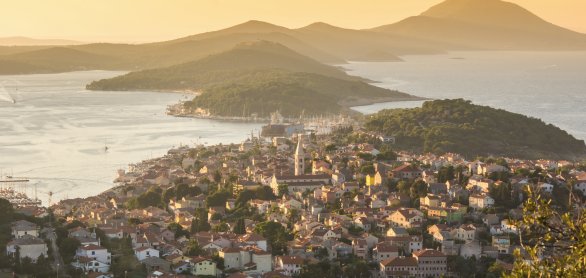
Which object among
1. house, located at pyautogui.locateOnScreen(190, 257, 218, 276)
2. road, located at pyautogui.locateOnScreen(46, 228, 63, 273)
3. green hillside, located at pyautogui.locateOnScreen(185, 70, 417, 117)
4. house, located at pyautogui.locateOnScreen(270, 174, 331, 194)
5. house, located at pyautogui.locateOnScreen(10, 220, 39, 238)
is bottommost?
house, located at pyautogui.locateOnScreen(190, 257, 218, 276)

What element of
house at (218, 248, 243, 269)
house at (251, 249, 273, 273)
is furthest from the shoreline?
house at (251, 249, 273, 273)

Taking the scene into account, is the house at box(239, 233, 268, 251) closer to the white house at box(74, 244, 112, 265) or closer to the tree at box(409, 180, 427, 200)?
the white house at box(74, 244, 112, 265)

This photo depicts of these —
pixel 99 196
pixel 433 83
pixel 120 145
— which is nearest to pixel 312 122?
pixel 120 145

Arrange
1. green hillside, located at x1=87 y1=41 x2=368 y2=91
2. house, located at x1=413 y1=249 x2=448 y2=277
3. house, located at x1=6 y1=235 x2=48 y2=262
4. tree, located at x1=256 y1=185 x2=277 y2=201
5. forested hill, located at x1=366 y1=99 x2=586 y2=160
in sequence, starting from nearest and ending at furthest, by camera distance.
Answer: house, located at x1=6 y1=235 x2=48 y2=262 < house, located at x1=413 y1=249 x2=448 y2=277 < tree, located at x1=256 y1=185 x2=277 y2=201 < forested hill, located at x1=366 y1=99 x2=586 y2=160 < green hillside, located at x1=87 y1=41 x2=368 y2=91

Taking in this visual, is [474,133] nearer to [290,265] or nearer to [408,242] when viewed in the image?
[408,242]

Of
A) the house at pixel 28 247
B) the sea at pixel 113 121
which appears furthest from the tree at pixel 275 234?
the sea at pixel 113 121

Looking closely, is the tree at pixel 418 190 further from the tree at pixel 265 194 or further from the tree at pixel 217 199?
the tree at pixel 217 199
